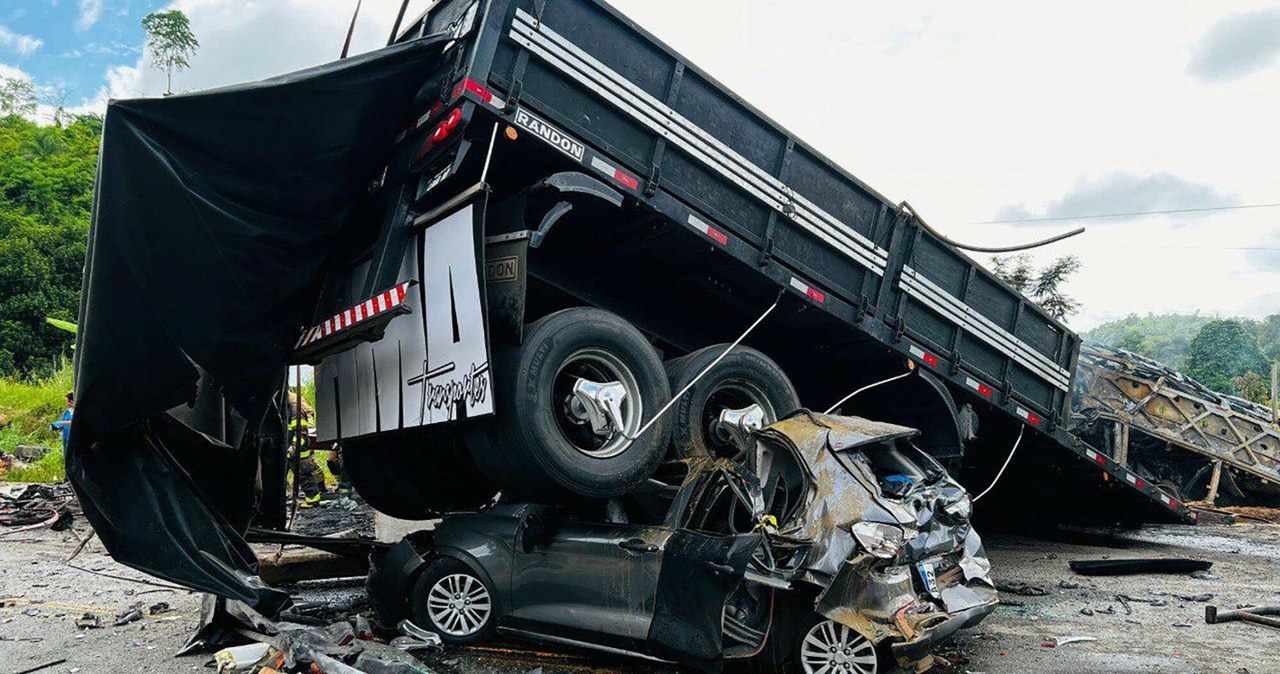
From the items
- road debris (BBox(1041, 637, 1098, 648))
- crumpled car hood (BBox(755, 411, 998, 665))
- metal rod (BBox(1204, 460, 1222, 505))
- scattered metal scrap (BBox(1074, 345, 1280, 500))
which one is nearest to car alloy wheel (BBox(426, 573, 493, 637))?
crumpled car hood (BBox(755, 411, 998, 665))

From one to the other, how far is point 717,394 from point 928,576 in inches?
78.8

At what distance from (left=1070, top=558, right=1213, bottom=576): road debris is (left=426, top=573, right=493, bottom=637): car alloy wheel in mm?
5591

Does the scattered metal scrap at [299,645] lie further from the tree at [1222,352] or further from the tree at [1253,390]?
the tree at [1222,352]

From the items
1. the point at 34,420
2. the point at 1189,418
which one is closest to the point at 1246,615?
the point at 1189,418

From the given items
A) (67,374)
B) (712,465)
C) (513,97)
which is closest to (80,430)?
(513,97)

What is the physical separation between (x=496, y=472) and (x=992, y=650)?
3042 millimetres

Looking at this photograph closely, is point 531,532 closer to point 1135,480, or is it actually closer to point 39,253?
point 1135,480

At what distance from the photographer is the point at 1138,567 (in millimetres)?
7559

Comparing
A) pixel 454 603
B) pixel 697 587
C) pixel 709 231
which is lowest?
pixel 454 603

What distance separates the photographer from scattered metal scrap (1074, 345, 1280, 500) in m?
11.9

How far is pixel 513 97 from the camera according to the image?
4438mm

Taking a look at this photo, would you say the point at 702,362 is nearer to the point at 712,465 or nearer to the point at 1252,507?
the point at 712,465

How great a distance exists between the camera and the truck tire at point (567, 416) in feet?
15.2

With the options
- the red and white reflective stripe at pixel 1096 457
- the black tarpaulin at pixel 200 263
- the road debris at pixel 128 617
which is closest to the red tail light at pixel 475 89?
the black tarpaulin at pixel 200 263
